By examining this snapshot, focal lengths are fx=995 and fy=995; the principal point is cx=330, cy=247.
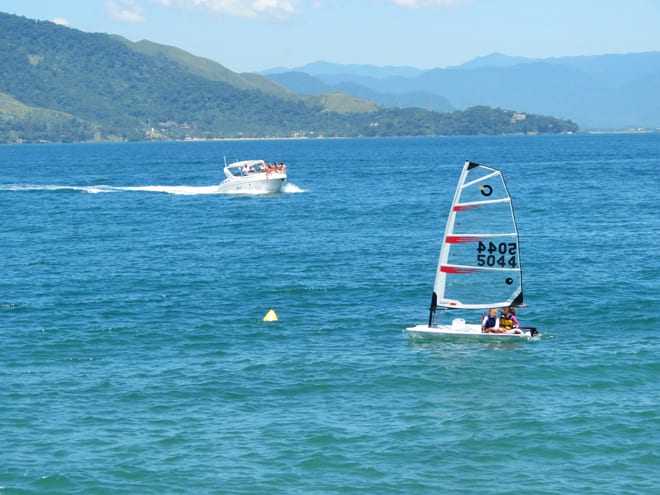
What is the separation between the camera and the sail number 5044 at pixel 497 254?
156ft

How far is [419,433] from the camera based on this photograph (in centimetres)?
3522

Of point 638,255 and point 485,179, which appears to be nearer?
point 485,179

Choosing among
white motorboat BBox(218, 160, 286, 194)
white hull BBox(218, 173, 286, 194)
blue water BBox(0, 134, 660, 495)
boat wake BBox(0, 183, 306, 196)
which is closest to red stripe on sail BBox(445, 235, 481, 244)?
blue water BBox(0, 134, 660, 495)

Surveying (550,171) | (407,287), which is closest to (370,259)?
(407,287)

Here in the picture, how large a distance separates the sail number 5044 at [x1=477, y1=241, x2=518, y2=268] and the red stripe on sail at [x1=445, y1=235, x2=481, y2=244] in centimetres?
35

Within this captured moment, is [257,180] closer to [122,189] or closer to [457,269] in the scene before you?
[122,189]

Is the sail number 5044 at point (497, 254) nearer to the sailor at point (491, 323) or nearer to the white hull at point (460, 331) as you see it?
the sailor at point (491, 323)

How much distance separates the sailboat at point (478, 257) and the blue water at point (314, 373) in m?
1.92

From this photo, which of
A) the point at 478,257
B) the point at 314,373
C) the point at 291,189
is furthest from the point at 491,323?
the point at 291,189

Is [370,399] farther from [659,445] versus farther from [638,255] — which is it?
[638,255]

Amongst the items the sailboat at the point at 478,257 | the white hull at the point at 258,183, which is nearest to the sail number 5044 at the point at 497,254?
the sailboat at the point at 478,257

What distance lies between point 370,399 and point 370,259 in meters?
33.3

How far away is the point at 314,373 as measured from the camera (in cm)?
4206

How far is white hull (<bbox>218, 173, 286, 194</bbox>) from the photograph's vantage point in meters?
130
